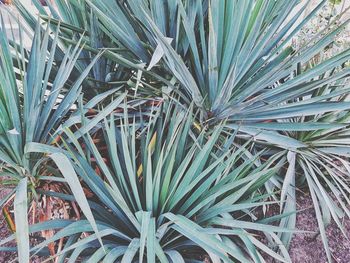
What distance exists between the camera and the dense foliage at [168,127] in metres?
1.32

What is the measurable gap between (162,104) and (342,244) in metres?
1.33

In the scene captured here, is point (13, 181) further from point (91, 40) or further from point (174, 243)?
point (91, 40)

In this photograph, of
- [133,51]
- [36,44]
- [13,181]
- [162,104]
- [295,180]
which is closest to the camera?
[13,181]

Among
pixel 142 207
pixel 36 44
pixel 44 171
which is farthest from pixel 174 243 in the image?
pixel 36 44

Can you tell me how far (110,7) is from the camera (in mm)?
1727

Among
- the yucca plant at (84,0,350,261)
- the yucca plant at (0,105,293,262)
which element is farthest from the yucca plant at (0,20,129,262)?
the yucca plant at (84,0,350,261)

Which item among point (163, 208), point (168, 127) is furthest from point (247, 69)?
point (163, 208)

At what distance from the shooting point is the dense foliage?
4.34 ft

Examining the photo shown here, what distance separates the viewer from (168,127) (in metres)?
1.67

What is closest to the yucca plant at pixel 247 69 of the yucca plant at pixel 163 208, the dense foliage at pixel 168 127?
the dense foliage at pixel 168 127

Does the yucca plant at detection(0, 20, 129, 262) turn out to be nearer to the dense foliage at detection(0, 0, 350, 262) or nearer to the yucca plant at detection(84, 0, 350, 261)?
the dense foliage at detection(0, 0, 350, 262)

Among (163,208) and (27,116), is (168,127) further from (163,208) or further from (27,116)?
(27,116)

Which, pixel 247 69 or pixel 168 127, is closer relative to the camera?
pixel 168 127

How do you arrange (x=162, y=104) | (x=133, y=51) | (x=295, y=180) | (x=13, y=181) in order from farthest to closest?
(x=295, y=180) < (x=133, y=51) < (x=162, y=104) < (x=13, y=181)
